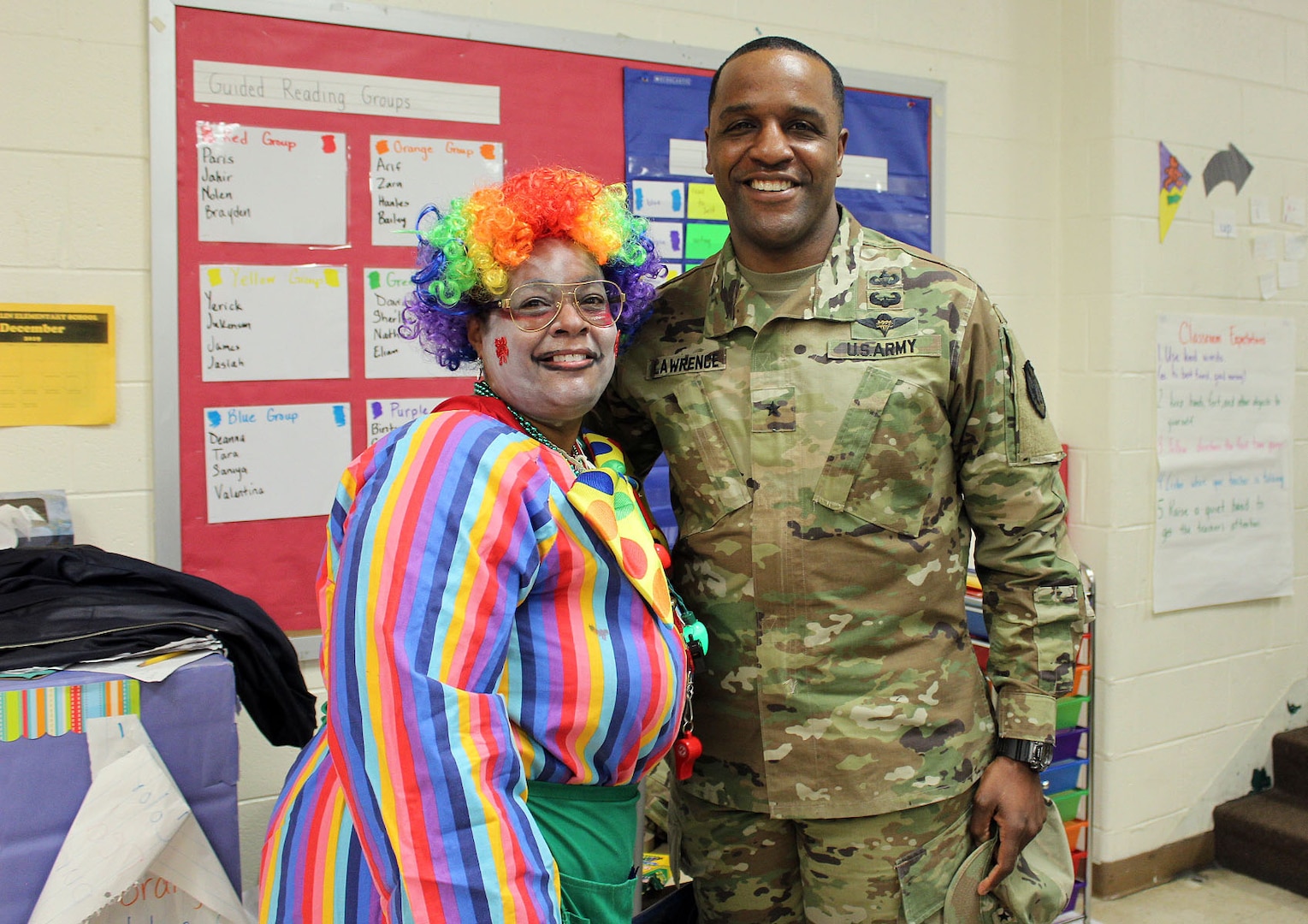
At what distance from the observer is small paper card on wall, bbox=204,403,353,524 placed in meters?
2.13

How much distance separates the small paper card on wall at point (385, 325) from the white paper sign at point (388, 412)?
0.06 m

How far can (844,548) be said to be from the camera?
1513mm

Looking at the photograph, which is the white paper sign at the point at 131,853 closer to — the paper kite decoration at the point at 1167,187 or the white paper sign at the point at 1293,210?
the paper kite decoration at the point at 1167,187

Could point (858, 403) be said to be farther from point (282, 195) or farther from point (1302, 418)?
point (1302, 418)

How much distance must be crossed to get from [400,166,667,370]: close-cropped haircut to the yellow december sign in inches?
36.6

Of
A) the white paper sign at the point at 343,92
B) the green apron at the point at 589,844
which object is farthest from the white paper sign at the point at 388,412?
the green apron at the point at 589,844

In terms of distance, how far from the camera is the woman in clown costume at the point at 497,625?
1024mm

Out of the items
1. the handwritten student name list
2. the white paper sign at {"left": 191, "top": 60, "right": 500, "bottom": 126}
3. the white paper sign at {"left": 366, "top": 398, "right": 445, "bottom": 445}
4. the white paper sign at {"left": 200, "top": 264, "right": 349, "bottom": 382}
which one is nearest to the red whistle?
the white paper sign at {"left": 366, "top": 398, "right": 445, "bottom": 445}

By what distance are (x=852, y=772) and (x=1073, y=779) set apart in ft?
5.10

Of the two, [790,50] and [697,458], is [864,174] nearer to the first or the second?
[790,50]

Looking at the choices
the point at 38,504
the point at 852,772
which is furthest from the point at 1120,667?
the point at 38,504

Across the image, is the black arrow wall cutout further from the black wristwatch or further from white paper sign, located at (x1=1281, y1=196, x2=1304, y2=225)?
the black wristwatch

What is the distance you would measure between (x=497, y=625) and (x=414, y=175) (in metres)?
1.51

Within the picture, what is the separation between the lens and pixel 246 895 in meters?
1.80
